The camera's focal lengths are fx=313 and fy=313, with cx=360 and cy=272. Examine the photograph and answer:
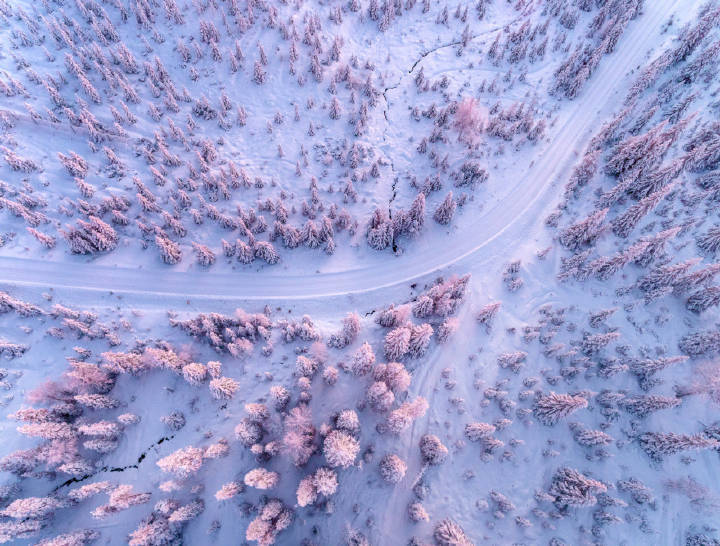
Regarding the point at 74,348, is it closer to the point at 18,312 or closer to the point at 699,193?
the point at 18,312

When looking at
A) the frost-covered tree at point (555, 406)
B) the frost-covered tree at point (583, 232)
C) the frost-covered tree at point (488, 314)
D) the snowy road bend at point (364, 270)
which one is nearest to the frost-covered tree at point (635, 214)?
the frost-covered tree at point (583, 232)

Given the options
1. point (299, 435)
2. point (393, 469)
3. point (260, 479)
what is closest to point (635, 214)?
point (393, 469)

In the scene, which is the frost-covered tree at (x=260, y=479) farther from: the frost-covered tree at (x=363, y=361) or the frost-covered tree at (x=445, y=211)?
the frost-covered tree at (x=445, y=211)

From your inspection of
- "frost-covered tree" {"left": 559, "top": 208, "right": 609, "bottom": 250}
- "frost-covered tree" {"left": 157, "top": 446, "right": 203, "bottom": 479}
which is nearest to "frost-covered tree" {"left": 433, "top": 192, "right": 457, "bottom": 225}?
"frost-covered tree" {"left": 559, "top": 208, "right": 609, "bottom": 250}

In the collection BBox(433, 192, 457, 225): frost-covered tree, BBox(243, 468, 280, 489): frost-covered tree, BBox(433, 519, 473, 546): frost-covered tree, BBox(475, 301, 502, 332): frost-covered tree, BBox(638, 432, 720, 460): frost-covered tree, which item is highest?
BBox(433, 192, 457, 225): frost-covered tree

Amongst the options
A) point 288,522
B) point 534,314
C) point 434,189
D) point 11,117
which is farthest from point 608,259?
point 11,117

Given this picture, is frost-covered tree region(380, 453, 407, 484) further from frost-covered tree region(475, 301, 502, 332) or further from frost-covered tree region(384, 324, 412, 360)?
frost-covered tree region(475, 301, 502, 332)
